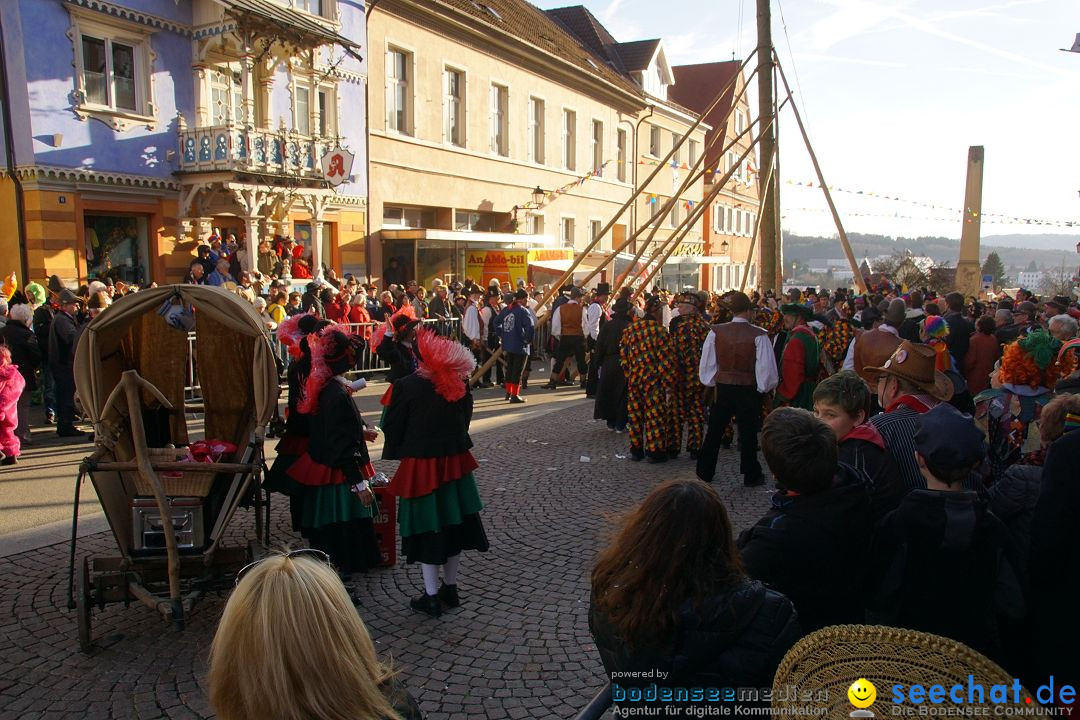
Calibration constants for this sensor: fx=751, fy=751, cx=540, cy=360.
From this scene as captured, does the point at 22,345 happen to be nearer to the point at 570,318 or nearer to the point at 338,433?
the point at 338,433

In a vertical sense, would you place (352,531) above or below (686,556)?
below

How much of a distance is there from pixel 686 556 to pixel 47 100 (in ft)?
49.7

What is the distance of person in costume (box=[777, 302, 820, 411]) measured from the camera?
7.93 m

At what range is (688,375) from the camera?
890 centimetres

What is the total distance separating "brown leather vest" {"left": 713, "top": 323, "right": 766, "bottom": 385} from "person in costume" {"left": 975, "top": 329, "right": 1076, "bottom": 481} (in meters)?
2.53

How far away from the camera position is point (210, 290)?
4859 millimetres

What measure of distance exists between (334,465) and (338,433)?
8.2 inches

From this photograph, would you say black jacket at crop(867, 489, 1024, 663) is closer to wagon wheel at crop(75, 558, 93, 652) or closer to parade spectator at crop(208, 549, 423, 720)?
→ parade spectator at crop(208, 549, 423, 720)

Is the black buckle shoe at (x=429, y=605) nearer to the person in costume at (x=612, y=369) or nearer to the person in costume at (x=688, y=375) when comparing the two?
the person in costume at (x=688, y=375)

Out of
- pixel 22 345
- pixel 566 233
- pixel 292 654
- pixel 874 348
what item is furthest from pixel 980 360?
pixel 566 233

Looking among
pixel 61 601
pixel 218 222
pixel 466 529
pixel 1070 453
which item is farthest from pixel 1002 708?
pixel 218 222

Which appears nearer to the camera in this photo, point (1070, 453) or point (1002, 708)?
point (1002, 708)

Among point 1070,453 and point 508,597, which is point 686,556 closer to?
point 1070,453

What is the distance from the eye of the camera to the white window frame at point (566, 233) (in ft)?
92.1
